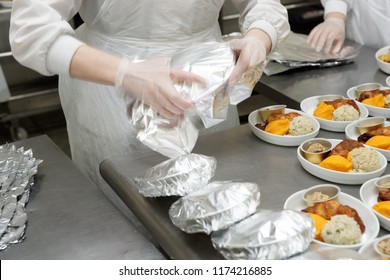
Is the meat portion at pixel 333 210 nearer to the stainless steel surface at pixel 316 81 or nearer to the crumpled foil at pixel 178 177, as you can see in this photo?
the crumpled foil at pixel 178 177

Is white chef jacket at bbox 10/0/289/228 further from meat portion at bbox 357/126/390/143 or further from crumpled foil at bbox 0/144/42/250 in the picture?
meat portion at bbox 357/126/390/143

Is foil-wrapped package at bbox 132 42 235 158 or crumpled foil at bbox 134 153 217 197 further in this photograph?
foil-wrapped package at bbox 132 42 235 158

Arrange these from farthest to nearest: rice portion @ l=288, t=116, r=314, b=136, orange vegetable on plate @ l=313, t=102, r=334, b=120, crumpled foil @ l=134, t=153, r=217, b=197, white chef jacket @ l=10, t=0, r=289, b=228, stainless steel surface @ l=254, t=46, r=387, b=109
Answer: stainless steel surface @ l=254, t=46, r=387, b=109 → orange vegetable on plate @ l=313, t=102, r=334, b=120 → rice portion @ l=288, t=116, r=314, b=136 → white chef jacket @ l=10, t=0, r=289, b=228 → crumpled foil @ l=134, t=153, r=217, b=197

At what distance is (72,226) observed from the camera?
4.37 ft

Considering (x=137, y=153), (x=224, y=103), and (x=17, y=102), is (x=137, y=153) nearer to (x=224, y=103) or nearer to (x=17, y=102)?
(x=224, y=103)

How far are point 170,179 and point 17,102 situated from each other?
2813 millimetres

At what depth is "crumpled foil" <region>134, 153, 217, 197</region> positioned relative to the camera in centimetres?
129

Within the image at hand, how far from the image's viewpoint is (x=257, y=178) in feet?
4.78

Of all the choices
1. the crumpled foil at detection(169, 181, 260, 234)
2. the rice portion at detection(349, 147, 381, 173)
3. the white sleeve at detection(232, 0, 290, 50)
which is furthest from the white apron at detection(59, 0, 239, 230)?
the rice portion at detection(349, 147, 381, 173)

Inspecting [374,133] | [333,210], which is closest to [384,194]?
[333,210]

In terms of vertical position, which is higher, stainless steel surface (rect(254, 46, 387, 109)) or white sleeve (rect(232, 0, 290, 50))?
white sleeve (rect(232, 0, 290, 50))

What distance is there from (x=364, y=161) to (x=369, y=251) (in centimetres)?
35

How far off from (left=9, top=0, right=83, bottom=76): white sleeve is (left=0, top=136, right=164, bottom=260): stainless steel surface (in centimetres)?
33

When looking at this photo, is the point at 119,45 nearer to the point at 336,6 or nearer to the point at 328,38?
the point at 328,38
